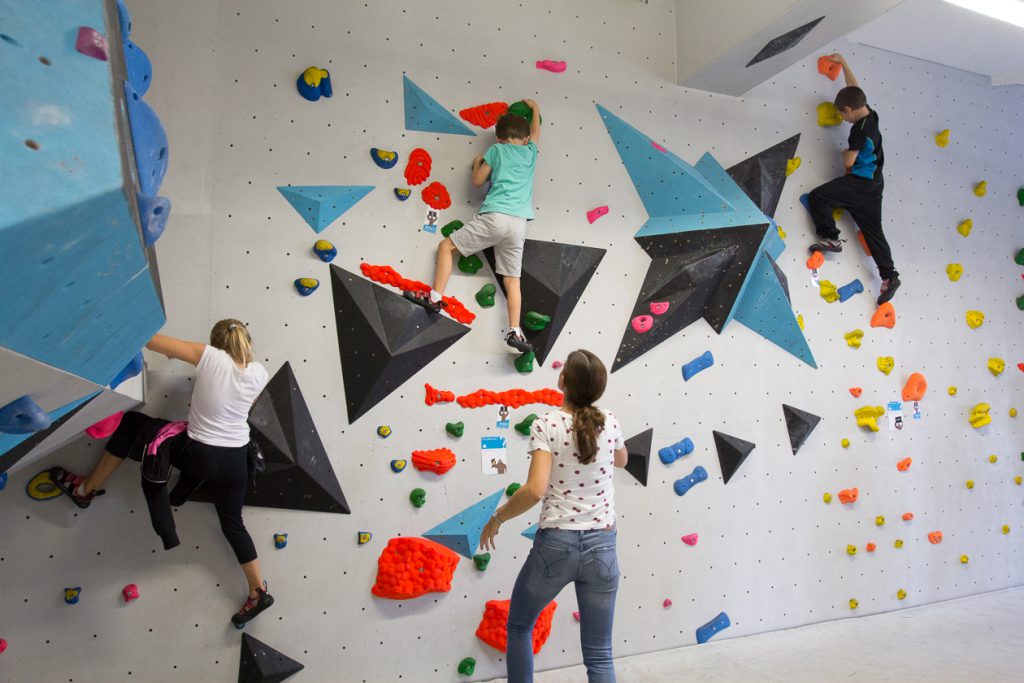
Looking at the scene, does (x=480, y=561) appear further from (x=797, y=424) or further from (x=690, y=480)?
(x=797, y=424)

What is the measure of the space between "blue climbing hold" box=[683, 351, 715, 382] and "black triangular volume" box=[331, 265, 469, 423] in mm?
1267

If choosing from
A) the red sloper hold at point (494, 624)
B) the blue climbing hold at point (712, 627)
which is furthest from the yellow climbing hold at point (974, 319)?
the red sloper hold at point (494, 624)

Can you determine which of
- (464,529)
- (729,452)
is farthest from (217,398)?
(729,452)

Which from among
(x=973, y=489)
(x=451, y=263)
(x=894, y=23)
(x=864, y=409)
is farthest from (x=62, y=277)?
(x=973, y=489)

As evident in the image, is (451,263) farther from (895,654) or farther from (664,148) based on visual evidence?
(895,654)

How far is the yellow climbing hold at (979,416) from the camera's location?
404 centimetres

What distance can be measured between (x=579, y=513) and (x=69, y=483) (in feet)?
5.42

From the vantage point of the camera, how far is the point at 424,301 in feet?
8.81

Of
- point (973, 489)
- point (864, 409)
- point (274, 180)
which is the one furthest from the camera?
point (973, 489)

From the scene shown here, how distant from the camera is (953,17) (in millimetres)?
3656

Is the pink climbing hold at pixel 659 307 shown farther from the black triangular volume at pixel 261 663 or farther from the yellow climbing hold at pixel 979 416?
the yellow climbing hold at pixel 979 416

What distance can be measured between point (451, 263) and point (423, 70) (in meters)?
0.82

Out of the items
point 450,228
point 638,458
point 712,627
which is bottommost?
point 712,627

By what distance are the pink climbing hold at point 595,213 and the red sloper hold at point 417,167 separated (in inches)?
30.1
